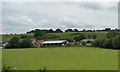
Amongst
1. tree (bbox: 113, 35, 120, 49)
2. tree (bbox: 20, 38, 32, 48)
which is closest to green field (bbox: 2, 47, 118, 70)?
tree (bbox: 113, 35, 120, 49)

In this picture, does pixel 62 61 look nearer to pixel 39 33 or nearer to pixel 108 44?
pixel 108 44

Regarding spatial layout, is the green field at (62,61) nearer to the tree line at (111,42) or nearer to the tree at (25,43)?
the tree line at (111,42)

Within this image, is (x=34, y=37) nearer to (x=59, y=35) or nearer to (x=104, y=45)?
(x=59, y=35)

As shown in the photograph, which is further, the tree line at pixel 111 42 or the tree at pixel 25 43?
the tree at pixel 25 43

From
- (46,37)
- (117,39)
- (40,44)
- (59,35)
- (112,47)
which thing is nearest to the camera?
(117,39)

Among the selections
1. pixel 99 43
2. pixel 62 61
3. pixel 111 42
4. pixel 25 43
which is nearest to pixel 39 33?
pixel 25 43

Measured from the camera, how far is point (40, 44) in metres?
55.2

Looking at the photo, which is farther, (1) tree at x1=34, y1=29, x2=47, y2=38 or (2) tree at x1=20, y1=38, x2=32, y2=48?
(1) tree at x1=34, y1=29, x2=47, y2=38

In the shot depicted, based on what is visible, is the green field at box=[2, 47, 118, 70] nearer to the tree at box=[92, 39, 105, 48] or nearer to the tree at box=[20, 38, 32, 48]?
the tree at box=[20, 38, 32, 48]

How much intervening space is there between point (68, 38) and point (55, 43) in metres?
8.24

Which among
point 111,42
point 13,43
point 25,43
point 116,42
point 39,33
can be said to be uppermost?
point 39,33

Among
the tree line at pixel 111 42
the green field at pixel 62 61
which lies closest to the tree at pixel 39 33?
the tree line at pixel 111 42

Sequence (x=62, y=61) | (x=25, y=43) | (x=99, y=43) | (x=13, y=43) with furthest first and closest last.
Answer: (x=99, y=43), (x=25, y=43), (x=13, y=43), (x=62, y=61)

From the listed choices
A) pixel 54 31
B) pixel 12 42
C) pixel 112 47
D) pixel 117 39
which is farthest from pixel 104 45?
pixel 54 31
